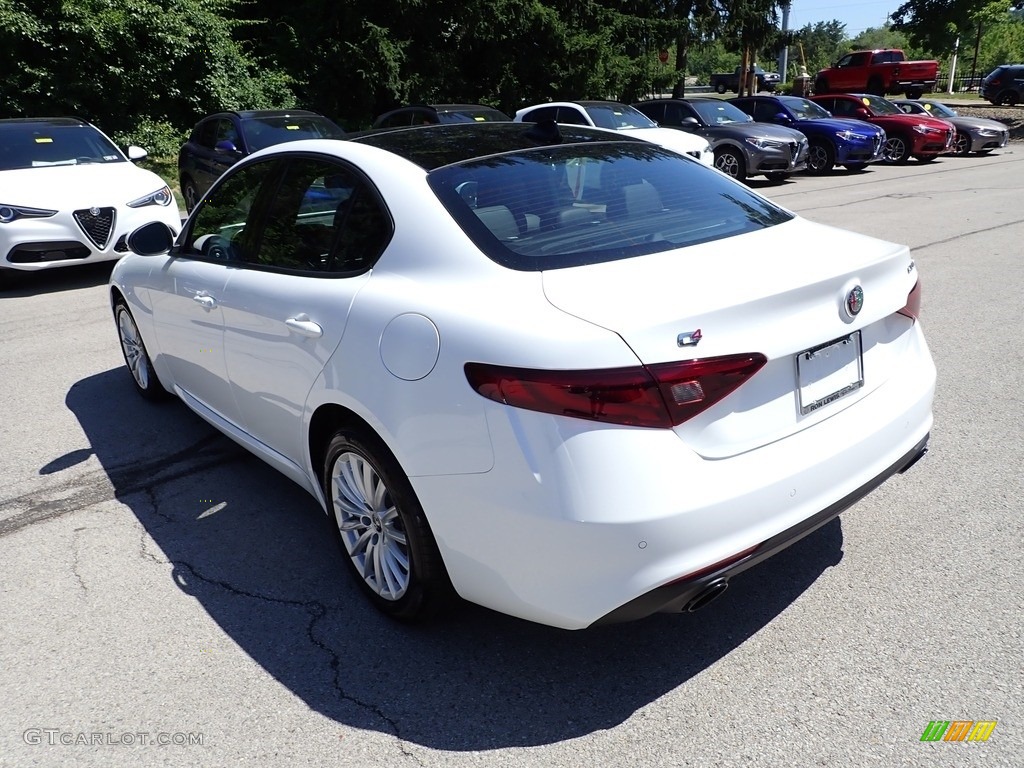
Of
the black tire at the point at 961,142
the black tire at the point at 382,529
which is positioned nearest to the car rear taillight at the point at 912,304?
the black tire at the point at 382,529

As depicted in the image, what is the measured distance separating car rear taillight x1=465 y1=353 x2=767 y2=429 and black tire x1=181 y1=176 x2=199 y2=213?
12.4 meters

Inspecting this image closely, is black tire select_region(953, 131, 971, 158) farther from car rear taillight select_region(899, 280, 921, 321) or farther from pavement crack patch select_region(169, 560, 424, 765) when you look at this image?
pavement crack patch select_region(169, 560, 424, 765)

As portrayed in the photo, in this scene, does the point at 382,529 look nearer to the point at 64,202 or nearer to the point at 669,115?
the point at 64,202

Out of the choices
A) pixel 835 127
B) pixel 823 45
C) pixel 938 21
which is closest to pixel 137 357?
pixel 835 127

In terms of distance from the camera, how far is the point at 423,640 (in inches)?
123

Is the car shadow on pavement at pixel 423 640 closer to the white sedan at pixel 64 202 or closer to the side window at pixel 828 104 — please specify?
the white sedan at pixel 64 202

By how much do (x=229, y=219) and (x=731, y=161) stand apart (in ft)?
46.1

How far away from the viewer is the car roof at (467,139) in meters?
3.42

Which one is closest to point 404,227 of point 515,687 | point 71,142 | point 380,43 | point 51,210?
point 515,687

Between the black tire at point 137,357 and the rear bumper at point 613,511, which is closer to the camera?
the rear bumper at point 613,511

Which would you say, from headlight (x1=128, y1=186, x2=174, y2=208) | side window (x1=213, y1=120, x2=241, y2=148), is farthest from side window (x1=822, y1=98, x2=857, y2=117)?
headlight (x1=128, y1=186, x2=174, y2=208)

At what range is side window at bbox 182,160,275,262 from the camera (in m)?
4.02

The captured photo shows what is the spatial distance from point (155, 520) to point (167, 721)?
1527mm

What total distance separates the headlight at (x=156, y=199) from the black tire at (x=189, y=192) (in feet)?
13.0
